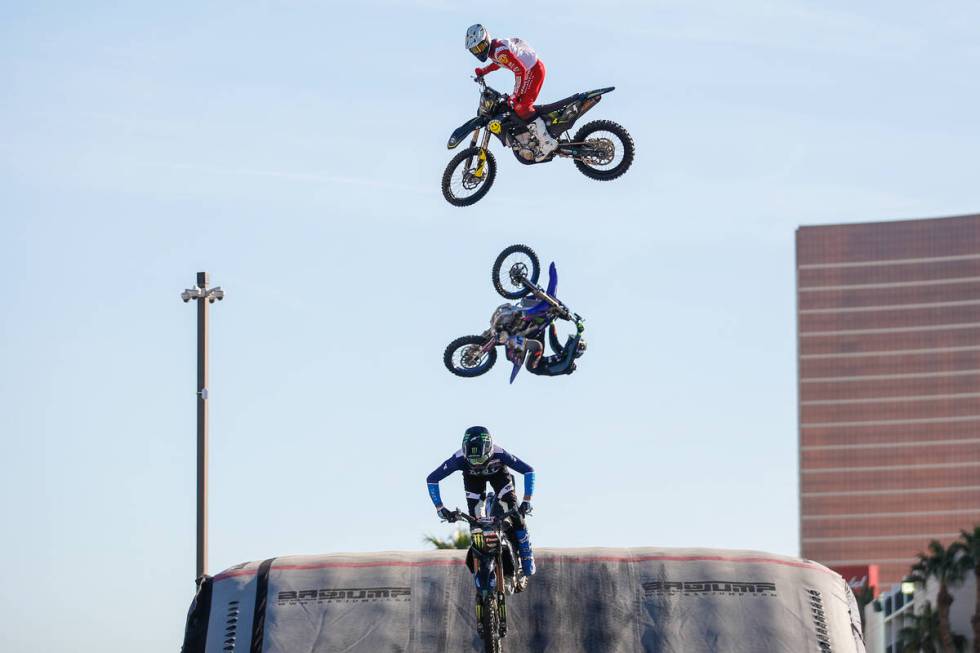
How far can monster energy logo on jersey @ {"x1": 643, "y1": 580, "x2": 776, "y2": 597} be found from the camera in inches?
832

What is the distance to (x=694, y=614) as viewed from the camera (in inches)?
824

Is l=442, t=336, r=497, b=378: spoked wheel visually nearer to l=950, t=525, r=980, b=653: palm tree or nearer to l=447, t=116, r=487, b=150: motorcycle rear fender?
l=447, t=116, r=487, b=150: motorcycle rear fender

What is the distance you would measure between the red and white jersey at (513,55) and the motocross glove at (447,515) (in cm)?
755

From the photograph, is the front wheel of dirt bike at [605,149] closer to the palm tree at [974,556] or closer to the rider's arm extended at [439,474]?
the rider's arm extended at [439,474]

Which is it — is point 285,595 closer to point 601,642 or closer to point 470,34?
point 601,642

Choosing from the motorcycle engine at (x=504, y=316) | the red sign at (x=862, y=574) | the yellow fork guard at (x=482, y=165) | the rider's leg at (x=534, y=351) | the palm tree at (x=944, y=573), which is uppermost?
the yellow fork guard at (x=482, y=165)

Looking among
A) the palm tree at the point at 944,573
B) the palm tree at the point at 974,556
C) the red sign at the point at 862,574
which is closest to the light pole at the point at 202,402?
the palm tree at the point at 974,556

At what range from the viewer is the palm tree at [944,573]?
92812 millimetres

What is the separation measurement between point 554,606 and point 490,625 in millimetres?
1207

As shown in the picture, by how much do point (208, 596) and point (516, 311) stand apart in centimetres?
872

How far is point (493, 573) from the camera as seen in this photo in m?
20.8

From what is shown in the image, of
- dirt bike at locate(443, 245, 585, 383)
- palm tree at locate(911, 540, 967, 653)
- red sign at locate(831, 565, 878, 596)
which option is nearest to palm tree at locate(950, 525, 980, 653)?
palm tree at locate(911, 540, 967, 653)

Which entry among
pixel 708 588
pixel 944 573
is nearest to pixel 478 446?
pixel 708 588

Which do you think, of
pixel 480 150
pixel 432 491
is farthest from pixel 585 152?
pixel 432 491
